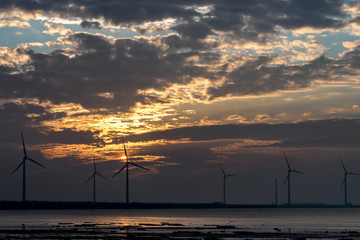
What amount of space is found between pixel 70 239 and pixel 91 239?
345 centimetres

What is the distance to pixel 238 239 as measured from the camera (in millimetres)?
96938

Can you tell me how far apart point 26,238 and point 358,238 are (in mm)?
56481

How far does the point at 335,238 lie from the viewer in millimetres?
102125

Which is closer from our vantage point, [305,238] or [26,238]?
[26,238]

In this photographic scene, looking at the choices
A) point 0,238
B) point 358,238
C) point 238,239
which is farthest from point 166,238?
point 358,238

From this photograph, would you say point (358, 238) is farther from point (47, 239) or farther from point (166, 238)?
point (47, 239)

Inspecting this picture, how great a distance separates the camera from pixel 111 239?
307ft

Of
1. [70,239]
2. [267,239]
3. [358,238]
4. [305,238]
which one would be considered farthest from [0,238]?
[358,238]

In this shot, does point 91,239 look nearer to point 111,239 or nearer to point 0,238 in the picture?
point 111,239

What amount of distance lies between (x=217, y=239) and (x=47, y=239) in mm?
27224

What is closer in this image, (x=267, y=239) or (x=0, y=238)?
(x=0, y=238)

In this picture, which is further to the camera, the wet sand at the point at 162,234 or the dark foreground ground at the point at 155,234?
the wet sand at the point at 162,234

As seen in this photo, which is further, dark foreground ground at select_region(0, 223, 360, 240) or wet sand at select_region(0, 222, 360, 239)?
wet sand at select_region(0, 222, 360, 239)

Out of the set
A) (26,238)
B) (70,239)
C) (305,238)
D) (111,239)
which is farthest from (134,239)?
(305,238)
